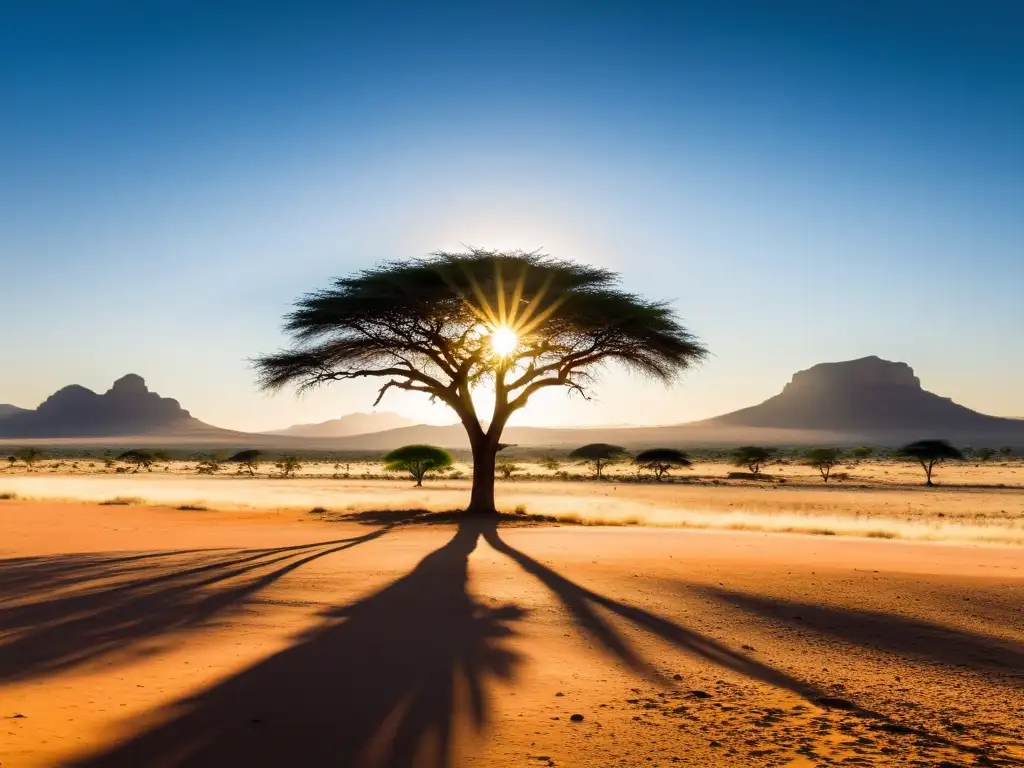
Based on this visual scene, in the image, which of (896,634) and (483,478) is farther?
(483,478)

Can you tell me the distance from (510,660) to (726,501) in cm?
3709

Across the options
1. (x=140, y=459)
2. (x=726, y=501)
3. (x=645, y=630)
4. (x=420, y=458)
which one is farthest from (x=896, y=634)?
(x=140, y=459)

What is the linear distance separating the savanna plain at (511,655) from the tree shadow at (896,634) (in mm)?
43

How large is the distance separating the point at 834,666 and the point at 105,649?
6.92 metres

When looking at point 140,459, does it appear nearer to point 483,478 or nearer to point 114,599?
point 483,478

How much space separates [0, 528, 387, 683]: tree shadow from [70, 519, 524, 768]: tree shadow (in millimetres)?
1687

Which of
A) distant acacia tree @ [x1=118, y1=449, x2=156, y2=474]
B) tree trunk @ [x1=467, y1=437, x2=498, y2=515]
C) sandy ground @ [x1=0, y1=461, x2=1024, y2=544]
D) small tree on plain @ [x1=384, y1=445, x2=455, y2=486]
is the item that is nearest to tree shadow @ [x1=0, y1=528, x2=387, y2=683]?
tree trunk @ [x1=467, y1=437, x2=498, y2=515]

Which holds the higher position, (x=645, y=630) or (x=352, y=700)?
(x=352, y=700)

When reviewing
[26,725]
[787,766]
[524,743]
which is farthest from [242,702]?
[787,766]

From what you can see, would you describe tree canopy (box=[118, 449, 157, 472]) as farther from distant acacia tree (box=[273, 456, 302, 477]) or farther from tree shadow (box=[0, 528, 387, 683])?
tree shadow (box=[0, 528, 387, 683])

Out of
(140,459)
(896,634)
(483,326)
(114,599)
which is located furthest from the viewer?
(140,459)

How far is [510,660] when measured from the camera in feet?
23.1

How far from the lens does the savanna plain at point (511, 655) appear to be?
16.5 ft

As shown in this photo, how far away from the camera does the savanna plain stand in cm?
504
